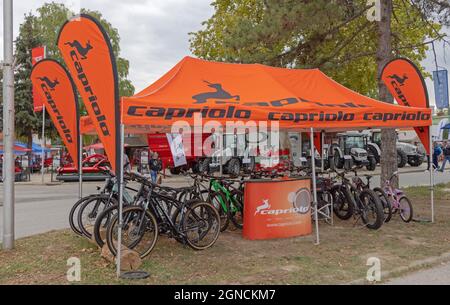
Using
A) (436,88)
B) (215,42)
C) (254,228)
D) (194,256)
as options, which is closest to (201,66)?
(254,228)

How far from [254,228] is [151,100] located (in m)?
2.98

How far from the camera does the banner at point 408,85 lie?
9.51 meters

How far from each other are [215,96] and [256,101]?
0.71m

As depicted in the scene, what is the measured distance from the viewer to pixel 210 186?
28.0ft

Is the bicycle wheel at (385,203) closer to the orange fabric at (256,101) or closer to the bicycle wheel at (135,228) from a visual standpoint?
the orange fabric at (256,101)

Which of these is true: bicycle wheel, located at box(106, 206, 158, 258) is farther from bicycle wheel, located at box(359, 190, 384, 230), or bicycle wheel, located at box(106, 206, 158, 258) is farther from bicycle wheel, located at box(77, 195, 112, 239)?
bicycle wheel, located at box(359, 190, 384, 230)

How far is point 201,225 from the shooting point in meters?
7.09

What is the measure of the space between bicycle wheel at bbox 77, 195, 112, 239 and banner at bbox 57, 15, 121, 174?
184cm

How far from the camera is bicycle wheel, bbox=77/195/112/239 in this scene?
7336mm

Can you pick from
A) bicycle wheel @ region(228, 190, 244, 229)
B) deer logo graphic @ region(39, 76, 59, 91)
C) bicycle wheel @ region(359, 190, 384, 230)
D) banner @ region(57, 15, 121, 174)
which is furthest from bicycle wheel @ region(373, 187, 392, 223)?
deer logo graphic @ region(39, 76, 59, 91)

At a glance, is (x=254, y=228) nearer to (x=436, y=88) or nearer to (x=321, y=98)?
(x=321, y=98)

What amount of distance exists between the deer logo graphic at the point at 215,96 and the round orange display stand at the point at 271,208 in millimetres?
1539

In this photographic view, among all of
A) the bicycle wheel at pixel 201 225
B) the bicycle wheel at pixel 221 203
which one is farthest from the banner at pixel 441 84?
the bicycle wheel at pixel 201 225
